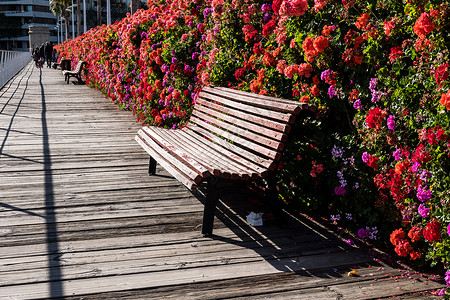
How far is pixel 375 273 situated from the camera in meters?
3.22

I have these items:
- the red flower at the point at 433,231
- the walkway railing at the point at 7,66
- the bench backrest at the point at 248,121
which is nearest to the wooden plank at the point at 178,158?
the bench backrest at the point at 248,121

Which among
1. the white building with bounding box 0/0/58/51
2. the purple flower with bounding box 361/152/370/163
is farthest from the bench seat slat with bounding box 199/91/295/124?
the white building with bounding box 0/0/58/51

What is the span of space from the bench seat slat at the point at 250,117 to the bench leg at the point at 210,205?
2.17ft

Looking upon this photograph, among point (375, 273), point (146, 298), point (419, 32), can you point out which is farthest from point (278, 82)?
point (146, 298)

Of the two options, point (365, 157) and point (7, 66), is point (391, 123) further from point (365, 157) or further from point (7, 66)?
point (7, 66)

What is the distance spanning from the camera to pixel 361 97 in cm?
353

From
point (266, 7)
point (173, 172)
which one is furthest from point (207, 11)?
point (173, 172)

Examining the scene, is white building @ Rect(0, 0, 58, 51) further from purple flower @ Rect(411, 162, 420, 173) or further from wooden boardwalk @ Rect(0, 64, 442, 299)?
purple flower @ Rect(411, 162, 420, 173)

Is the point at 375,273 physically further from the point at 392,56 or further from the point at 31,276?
the point at 31,276

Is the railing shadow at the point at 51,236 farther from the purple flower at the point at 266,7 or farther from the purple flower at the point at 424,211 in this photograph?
the purple flower at the point at 266,7

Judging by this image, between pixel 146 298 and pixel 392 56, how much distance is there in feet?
7.23

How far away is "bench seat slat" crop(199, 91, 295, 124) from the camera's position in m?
3.73

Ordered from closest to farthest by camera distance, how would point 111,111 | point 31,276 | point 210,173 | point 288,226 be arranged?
point 31,276 → point 210,173 → point 288,226 → point 111,111

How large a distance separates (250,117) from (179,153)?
717mm
